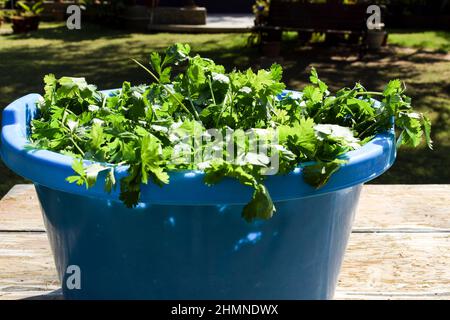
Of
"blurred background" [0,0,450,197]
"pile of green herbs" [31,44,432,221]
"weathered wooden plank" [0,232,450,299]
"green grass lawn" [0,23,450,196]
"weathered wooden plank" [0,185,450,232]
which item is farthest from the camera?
"blurred background" [0,0,450,197]

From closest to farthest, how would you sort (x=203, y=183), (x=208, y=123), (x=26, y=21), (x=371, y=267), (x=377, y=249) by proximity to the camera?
(x=203, y=183), (x=208, y=123), (x=371, y=267), (x=377, y=249), (x=26, y=21)

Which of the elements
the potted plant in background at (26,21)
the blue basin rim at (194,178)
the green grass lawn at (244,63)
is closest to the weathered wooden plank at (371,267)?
the blue basin rim at (194,178)

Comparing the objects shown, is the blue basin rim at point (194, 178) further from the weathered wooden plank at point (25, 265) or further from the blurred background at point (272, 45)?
the blurred background at point (272, 45)

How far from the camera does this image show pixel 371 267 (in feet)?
6.37

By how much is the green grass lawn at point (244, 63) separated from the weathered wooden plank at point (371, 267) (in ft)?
6.69

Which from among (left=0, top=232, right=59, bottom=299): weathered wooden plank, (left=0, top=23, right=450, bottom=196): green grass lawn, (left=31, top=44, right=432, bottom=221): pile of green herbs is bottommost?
(left=0, top=23, right=450, bottom=196): green grass lawn

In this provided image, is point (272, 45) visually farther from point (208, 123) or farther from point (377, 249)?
point (208, 123)

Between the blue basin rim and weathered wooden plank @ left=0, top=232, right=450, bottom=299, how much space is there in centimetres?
61

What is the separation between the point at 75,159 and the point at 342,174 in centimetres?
50

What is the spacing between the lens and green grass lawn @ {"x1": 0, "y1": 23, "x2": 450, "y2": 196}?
521 cm

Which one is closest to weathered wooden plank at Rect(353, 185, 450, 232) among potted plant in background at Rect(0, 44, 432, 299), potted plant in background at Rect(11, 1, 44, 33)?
potted plant in background at Rect(0, 44, 432, 299)

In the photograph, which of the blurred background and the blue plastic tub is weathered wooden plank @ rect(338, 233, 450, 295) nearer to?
the blue plastic tub

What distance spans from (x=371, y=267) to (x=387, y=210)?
0.44m

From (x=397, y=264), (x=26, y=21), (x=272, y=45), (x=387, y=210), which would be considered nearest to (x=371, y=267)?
(x=397, y=264)
